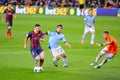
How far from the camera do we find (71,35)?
32.9m

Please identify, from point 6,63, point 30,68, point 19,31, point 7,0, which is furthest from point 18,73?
point 7,0

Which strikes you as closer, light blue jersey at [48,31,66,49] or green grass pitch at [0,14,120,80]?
green grass pitch at [0,14,120,80]

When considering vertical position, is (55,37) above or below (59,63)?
above

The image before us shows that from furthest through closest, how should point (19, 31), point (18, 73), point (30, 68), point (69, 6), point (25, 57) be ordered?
point (69, 6)
point (19, 31)
point (25, 57)
point (30, 68)
point (18, 73)

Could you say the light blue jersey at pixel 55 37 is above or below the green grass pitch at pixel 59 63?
above

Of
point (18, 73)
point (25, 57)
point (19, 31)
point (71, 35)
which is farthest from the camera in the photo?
point (19, 31)

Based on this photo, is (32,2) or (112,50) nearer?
(112,50)

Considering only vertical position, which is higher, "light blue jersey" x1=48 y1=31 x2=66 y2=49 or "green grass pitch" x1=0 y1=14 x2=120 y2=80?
"light blue jersey" x1=48 y1=31 x2=66 y2=49

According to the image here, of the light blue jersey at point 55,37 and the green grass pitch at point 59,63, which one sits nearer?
the green grass pitch at point 59,63

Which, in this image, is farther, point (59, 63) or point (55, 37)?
point (59, 63)

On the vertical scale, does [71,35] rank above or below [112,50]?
below

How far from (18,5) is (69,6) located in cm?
747

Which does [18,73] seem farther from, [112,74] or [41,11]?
[41,11]

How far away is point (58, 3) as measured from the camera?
57.2 metres
